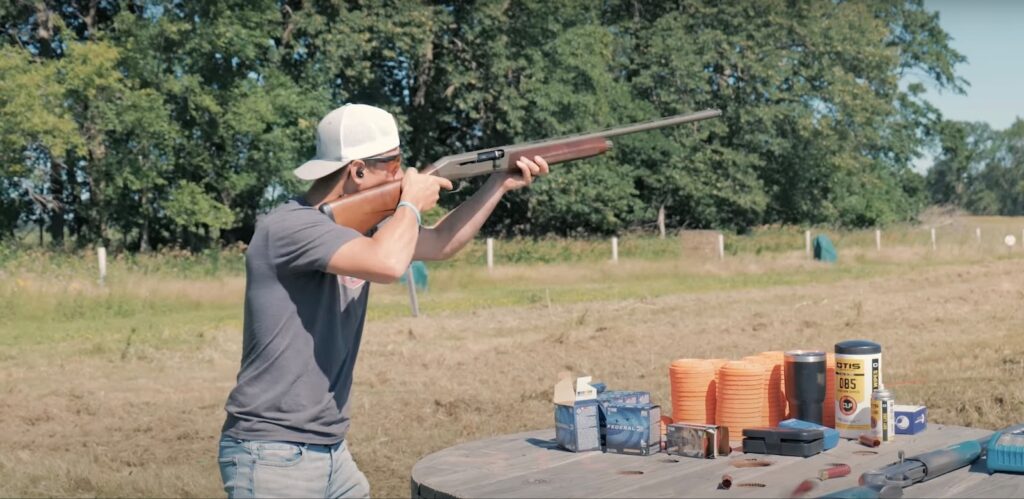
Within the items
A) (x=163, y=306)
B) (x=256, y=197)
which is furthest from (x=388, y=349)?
(x=256, y=197)

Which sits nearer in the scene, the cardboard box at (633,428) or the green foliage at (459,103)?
the cardboard box at (633,428)

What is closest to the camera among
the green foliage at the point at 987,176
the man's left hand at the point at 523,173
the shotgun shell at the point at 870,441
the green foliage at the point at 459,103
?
the shotgun shell at the point at 870,441

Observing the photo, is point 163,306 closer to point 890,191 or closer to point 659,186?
point 659,186

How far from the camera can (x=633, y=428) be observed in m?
4.35

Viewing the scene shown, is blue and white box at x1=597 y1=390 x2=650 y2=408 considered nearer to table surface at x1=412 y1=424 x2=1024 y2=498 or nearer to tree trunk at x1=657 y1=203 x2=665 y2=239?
table surface at x1=412 y1=424 x2=1024 y2=498

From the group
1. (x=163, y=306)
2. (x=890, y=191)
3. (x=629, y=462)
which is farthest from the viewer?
(x=890, y=191)

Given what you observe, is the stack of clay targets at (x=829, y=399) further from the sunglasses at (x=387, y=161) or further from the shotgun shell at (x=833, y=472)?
the sunglasses at (x=387, y=161)

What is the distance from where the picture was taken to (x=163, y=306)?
1989cm

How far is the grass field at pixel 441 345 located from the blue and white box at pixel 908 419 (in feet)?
12.4

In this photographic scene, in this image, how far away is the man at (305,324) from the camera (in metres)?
3.45

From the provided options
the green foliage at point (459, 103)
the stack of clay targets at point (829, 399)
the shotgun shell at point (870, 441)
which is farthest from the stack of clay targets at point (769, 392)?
the green foliage at point (459, 103)

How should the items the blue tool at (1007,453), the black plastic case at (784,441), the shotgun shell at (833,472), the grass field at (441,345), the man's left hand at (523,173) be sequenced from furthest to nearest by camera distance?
the grass field at (441,345), the man's left hand at (523,173), the black plastic case at (784,441), the blue tool at (1007,453), the shotgun shell at (833,472)

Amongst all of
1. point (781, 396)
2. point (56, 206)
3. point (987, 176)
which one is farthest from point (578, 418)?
point (987, 176)

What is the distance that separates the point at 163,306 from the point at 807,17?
33337mm
